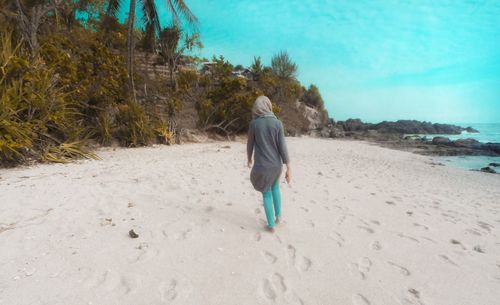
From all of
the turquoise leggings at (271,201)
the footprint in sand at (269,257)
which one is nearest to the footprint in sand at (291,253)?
the footprint in sand at (269,257)

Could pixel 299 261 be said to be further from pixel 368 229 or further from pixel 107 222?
pixel 107 222

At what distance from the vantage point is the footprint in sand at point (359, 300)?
1953 millimetres

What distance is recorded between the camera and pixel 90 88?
9.07 meters

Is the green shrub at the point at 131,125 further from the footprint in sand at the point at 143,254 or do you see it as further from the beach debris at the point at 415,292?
the beach debris at the point at 415,292

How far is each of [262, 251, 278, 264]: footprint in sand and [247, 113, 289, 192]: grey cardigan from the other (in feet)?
2.26

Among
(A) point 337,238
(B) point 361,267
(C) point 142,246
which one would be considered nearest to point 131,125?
(C) point 142,246

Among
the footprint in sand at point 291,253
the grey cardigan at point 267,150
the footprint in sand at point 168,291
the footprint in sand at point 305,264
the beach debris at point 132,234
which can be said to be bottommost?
the footprint in sand at point 168,291

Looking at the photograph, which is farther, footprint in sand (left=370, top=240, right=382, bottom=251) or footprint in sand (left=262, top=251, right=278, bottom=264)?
footprint in sand (left=370, top=240, right=382, bottom=251)

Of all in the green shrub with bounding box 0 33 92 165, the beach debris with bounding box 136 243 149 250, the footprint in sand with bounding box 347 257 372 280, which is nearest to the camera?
the footprint in sand with bounding box 347 257 372 280

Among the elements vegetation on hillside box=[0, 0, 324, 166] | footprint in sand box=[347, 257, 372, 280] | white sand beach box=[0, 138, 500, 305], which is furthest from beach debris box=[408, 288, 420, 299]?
vegetation on hillside box=[0, 0, 324, 166]

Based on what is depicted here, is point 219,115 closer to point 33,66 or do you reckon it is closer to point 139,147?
point 139,147

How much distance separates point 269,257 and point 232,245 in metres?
0.45

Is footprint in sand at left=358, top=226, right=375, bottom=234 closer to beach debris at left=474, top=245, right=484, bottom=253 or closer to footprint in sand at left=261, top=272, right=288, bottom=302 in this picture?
beach debris at left=474, top=245, right=484, bottom=253

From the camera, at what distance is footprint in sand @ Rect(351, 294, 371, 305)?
1.95 m
